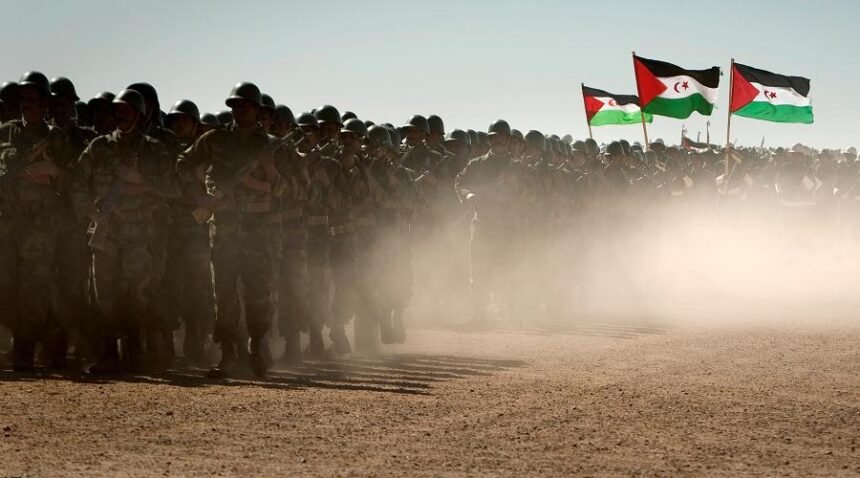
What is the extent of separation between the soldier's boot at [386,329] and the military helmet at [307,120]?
2.41m

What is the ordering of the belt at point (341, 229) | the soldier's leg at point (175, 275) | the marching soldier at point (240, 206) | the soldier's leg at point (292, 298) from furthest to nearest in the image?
the belt at point (341, 229), the soldier's leg at point (292, 298), the soldier's leg at point (175, 275), the marching soldier at point (240, 206)

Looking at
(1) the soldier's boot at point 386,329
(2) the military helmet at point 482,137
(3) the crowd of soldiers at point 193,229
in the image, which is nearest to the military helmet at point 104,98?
(3) the crowd of soldiers at point 193,229

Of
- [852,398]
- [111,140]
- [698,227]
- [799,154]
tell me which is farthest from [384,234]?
[799,154]

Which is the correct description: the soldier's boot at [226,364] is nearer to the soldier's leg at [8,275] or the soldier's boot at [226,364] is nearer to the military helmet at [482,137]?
the soldier's leg at [8,275]

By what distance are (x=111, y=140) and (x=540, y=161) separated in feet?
27.9

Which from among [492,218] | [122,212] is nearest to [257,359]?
[122,212]

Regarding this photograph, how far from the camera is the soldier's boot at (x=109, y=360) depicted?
10.7m

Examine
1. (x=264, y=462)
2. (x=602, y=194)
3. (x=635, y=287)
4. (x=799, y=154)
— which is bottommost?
(x=264, y=462)

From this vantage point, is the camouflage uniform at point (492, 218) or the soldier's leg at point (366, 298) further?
the camouflage uniform at point (492, 218)

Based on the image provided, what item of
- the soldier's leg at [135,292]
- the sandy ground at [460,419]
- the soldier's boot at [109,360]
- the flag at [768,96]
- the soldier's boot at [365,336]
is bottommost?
the sandy ground at [460,419]

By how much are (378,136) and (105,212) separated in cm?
470

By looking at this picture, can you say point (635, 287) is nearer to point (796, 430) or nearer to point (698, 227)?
point (698, 227)

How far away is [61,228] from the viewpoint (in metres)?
11.1

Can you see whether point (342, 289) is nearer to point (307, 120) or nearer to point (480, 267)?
point (307, 120)
